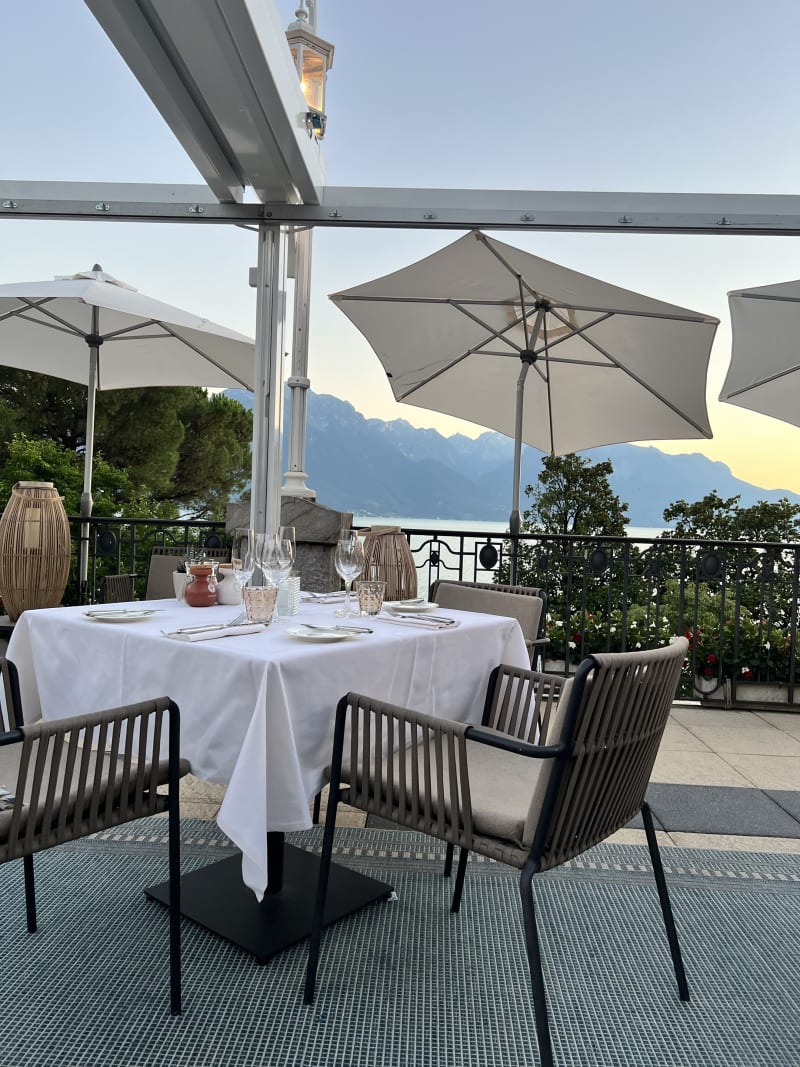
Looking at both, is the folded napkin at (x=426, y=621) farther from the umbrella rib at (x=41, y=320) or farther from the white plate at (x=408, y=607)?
the umbrella rib at (x=41, y=320)

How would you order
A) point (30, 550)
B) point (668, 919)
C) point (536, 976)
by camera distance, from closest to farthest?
point (536, 976) < point (668, 919) < point (30, 550)

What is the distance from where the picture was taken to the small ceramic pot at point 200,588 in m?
2.51

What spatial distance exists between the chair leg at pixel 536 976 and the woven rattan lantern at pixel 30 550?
13.9 ft

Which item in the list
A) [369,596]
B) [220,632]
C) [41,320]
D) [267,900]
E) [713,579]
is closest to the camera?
[220,632]

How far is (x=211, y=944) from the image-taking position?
1.96 metres

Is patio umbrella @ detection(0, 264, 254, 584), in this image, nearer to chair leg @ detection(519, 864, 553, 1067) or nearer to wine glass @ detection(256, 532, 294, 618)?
wine glass @ detection(256, 532, 294, 618)

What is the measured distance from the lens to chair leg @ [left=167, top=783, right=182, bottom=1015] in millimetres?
1675

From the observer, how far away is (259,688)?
1.70 meters

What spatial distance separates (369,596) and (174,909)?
108 centimetres

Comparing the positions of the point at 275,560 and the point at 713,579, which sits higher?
the point at 275,560

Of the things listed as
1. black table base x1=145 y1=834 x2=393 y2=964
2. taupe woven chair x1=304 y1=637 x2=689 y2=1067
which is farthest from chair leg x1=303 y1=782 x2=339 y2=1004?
black table base x1=145 y1=834 x2=393 y2=964

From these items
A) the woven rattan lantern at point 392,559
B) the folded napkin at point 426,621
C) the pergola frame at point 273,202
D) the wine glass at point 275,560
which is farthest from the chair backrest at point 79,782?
the pergola frame at point 273,202

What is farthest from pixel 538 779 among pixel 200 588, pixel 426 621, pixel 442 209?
pixel 442 209

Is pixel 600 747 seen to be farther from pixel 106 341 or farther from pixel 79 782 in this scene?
pixel 106 341
